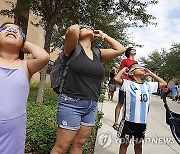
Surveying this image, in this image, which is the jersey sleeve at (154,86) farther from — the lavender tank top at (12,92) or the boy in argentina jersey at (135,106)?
the lavender tank top at (12,92)

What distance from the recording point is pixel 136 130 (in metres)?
3.61

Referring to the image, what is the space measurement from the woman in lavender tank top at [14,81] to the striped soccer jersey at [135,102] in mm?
1568

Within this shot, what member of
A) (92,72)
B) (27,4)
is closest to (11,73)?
(92,72)

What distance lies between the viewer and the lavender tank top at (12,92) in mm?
2078

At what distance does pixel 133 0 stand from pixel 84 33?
4243 millimetres

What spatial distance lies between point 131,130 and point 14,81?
1.92 meters

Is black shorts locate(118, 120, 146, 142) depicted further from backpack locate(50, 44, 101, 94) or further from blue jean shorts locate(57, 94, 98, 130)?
backpack locate(50, 44, 101, 94)

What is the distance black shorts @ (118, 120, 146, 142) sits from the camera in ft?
11.7

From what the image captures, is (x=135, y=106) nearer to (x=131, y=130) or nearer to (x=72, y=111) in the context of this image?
(x=131, y=130)

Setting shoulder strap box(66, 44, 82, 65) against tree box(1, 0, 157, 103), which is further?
tree box(1, 0, 157, 103)

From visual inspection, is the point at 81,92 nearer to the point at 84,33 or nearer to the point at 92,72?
the point at 92,72

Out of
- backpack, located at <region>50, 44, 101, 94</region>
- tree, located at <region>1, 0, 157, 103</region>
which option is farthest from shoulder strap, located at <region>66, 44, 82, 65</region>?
tree, located at <region>1, 0, 157, 103</region>

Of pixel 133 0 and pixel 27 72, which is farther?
pixel 133 0

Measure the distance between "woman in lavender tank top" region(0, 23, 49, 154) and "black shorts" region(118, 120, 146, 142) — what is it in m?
1.67
